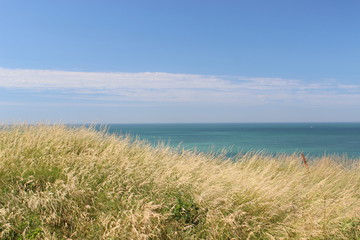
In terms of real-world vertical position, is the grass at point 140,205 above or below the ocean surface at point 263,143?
above

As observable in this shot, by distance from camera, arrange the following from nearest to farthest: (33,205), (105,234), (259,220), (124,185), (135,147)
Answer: (105,234) → (33,205) → (259,220) → (124,185) → (135,147)

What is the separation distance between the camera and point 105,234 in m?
4.73

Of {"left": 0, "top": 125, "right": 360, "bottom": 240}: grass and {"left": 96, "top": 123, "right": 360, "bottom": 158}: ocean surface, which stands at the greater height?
{"left": 0, "top": 125, "right": 360, "bottom": 240}: grass

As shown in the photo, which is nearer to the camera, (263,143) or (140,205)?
(140,205)

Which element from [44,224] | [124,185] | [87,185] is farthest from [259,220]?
[44,224]

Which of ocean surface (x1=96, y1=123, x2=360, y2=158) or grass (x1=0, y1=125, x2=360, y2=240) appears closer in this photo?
grass (x1=0, y1=125, x2=360, y2=240)

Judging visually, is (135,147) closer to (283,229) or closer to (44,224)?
(44,224)

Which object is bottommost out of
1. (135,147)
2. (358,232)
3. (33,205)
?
(358,232)

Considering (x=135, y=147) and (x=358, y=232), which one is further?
(x=135, y=147)

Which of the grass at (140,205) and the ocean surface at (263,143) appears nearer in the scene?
the grass at (140,205)

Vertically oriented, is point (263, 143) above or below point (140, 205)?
below

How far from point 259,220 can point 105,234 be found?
270cm

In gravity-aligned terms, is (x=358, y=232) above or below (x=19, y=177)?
below

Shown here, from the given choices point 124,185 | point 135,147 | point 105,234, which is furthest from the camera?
point 135,147
